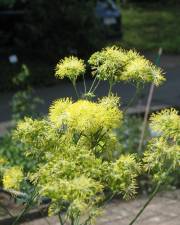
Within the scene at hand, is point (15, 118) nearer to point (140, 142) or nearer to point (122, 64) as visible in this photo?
point (140, 142)

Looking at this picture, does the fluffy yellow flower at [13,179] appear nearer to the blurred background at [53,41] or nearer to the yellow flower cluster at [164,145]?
the yellow flower cluster at [164,145]

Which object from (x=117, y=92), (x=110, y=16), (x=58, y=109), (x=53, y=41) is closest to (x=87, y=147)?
(x=58, y=109)

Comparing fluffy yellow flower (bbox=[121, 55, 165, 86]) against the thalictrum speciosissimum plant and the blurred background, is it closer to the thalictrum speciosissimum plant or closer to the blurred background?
the thalictrum speciosissimum plant

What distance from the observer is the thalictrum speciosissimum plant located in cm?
212

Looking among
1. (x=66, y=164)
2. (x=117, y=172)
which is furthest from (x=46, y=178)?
(x=117, y=172)

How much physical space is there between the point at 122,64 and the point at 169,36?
16.2 metres

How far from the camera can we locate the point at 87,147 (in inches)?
99.4

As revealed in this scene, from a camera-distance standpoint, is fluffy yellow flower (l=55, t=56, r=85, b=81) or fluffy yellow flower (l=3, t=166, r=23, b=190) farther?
fluffy yellow flower (l=55, t=56, r=85, b=81)

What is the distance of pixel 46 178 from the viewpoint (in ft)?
7.13

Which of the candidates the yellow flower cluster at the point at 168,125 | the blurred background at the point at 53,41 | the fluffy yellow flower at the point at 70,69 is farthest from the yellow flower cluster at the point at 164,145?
the blurred background at the point at 53,41

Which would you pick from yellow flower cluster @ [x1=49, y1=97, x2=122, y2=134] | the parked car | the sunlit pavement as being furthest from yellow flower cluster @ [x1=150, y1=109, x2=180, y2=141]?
the parked car

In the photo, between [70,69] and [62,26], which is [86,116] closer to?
[70,69]

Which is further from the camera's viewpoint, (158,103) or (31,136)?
(158,103)

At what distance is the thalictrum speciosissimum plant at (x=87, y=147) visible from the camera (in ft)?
6.95
